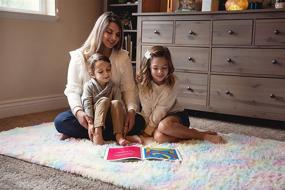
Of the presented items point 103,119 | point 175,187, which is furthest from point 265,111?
point 175,187

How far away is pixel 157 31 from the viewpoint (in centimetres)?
315

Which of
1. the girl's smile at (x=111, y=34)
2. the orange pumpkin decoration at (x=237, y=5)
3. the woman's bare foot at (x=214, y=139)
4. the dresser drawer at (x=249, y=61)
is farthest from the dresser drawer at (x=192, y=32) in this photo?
the woman's bare foot at (x=214, y=139)

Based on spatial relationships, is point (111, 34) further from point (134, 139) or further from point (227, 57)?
point (227, 57)

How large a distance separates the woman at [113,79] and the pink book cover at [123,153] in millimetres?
244

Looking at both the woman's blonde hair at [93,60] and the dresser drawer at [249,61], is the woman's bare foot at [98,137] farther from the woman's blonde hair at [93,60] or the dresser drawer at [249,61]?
the dresser drawer at [249,61]

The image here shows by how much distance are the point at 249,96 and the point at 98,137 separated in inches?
51.4

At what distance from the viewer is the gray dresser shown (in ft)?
8.75

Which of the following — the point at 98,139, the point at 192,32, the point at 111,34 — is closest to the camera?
the point at 98,139

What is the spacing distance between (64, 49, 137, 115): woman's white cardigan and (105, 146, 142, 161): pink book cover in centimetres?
37

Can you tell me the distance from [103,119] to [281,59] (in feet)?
4.58

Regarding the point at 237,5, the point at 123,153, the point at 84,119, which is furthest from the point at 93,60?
the point at 237,5

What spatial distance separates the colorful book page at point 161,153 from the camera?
72.1 inches

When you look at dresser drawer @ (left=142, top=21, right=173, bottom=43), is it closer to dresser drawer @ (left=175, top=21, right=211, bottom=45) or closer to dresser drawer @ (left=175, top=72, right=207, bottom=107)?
dresser drawer @ (left=175, top=21, right=211, bottom=45)

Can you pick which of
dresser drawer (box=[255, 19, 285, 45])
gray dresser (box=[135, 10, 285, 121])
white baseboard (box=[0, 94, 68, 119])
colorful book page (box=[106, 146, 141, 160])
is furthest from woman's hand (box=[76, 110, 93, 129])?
dresser drawer (box=[255, 19, 285, 45])
